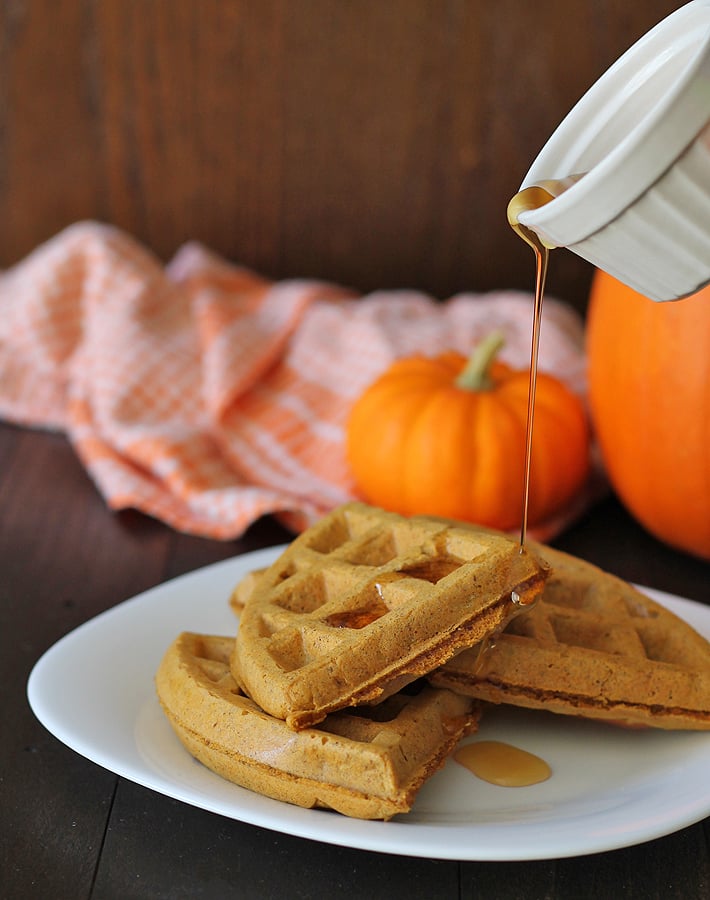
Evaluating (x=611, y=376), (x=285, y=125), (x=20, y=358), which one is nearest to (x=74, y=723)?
(x=611, y=376)

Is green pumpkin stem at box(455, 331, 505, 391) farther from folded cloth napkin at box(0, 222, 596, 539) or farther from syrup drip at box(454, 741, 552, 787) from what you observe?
syrup drip at box(454, 741, 552, 787)

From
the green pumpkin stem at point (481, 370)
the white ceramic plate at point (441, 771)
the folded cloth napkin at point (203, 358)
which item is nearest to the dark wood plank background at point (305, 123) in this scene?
the folded cloth napkin at point (203, 358)

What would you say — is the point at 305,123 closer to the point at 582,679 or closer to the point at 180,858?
the point at 582,679

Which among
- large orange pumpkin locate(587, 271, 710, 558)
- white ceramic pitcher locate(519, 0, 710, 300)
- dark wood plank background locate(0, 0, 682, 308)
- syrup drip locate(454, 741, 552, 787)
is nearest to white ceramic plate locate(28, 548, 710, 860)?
syrup drip locate(454, 741, 552, 787)

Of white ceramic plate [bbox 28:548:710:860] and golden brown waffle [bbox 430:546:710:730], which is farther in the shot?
golden brown waffle [bbox 430:546:710:730]

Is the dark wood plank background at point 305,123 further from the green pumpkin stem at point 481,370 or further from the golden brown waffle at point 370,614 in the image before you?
the golden brown waffle at point 370,614

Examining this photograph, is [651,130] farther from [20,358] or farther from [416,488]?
[20,358]

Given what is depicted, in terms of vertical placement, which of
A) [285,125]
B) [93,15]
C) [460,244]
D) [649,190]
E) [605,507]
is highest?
[649,190]
